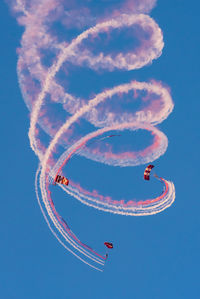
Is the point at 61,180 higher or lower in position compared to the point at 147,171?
lower

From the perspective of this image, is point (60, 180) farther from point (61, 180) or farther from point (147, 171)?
point (147, 171)

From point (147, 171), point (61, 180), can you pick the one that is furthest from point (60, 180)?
point (147, 171)

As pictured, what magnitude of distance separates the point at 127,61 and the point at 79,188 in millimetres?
13105

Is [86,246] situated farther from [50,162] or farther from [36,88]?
[36,88]

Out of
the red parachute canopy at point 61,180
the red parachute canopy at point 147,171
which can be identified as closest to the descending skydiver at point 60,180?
the red parachute canopy at point 61,180

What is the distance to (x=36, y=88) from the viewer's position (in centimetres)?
3378

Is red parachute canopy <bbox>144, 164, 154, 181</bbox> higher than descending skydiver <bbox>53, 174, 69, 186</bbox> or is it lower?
higher

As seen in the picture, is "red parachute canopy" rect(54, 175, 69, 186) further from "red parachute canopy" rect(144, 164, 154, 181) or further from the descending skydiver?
"red parachute canopy" rect(144, 164, 154, 181)

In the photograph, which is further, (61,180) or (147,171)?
(147,171)

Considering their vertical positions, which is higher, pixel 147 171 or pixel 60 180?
pixel 147 171

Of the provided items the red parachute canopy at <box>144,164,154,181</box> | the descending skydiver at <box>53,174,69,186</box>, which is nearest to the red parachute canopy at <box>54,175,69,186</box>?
the descending skydiver at <box>53,174,69,186</box>

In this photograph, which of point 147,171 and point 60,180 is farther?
point 147,171

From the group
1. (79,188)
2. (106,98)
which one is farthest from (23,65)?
(79,188)

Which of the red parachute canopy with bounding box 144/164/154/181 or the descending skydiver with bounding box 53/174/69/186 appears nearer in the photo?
the descending skydiver with bounding box 53/174/69/186
